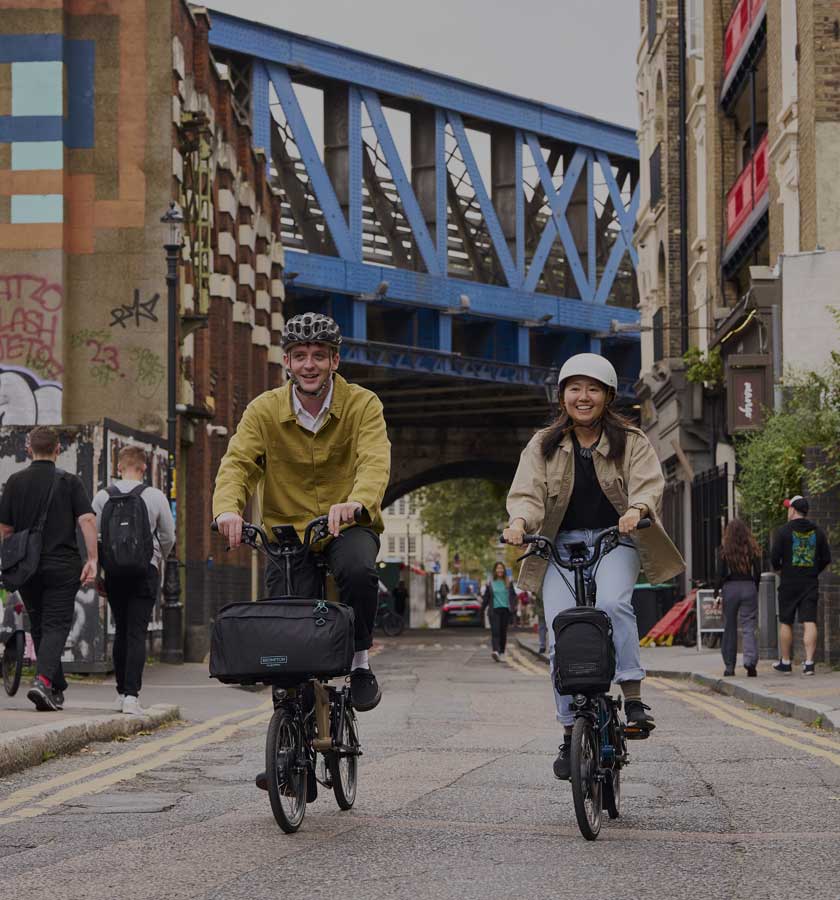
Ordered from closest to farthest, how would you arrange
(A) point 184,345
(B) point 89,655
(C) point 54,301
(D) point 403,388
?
(B) point 89,655 → (C) point 54,301 → (A) point 184,345 → (D) point 403,388

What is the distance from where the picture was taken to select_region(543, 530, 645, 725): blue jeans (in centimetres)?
702

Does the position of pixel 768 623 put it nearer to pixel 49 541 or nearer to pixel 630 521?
pixel 49 541

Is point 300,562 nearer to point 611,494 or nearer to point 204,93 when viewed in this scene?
point 611,494

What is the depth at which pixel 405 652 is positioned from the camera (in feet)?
112

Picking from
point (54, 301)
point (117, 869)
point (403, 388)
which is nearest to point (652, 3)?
point (403, 388)

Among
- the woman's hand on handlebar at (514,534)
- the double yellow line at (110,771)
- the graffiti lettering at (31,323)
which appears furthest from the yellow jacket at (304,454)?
the graffiti lettering at (31,323)

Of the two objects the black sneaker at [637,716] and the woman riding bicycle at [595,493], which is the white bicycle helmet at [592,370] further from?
the black sneaker at [637,716]

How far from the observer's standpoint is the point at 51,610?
11.8 meters

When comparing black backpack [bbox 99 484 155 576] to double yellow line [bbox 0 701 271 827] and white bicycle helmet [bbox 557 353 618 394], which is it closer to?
double yellow line [bbox 0 701 271 827]

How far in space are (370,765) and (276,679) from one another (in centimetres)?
311

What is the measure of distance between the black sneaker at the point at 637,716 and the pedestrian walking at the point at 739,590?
11.4 metres

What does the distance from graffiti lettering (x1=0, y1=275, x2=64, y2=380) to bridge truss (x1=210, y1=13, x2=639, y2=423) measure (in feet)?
56.4

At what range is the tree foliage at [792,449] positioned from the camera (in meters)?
19.7

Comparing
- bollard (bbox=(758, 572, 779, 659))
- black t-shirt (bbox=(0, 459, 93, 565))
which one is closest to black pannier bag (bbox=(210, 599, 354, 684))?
black t-shirt (bbox=(0, 459, 93, 565))
